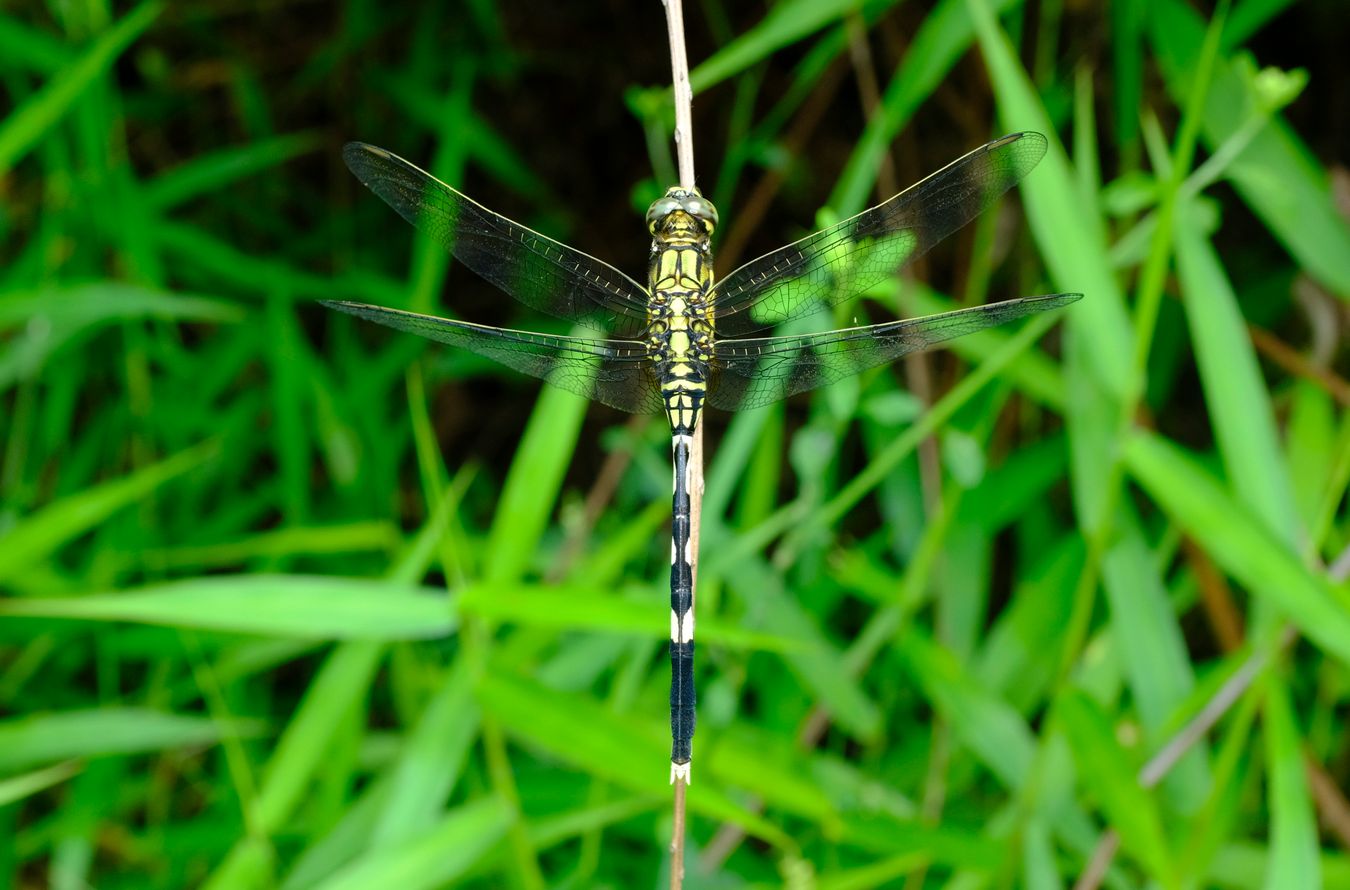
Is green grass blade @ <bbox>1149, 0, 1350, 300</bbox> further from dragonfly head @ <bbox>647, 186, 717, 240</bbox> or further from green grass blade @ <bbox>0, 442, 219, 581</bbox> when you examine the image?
green grass blade @ <bbox>0, 442, 219, 581</bbox>

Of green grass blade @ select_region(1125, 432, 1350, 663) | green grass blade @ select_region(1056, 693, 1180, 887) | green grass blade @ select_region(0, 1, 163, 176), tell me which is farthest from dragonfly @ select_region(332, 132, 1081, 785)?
green grass blade @ select_region(0, 1, 163, 176)

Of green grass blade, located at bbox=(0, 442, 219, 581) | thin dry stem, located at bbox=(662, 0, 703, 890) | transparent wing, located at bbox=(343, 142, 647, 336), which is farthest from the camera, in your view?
green grass blade, located at bbox=(0, 442, 219, 581)

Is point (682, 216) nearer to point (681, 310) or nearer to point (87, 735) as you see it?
point (681, 310)

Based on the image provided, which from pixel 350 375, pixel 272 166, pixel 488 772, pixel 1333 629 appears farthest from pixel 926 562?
pixel 272 166

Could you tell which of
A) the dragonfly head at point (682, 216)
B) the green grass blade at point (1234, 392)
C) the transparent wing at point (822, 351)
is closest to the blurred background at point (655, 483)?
the green grass blade at point (1234, 392)

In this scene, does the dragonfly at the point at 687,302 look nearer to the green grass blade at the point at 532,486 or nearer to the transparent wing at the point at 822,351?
the transparent wing at the point at 822,351

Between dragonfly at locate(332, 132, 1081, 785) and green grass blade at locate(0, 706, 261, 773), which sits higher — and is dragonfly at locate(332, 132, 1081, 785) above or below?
above
